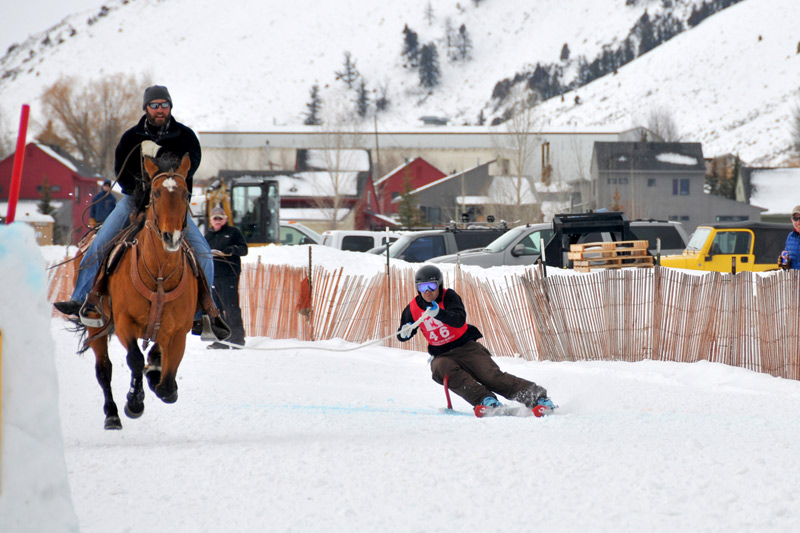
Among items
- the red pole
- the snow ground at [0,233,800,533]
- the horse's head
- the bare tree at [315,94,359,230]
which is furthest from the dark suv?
the bare tree at [315,94,359,230]

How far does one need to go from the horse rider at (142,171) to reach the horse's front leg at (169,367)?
58 cm

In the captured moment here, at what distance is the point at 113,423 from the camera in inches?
265

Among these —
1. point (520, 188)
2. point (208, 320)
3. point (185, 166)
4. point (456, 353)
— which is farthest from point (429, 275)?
point (520, 188)

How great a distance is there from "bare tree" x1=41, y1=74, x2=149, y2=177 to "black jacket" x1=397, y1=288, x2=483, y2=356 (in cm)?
6138

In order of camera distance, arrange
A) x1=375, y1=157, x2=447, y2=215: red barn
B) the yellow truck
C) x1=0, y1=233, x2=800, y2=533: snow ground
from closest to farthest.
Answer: x1=0, y1=233, x2=800, y2=533: snow ground, the yellow truck, x1=375, y1=157, x2=447, y2=215: red barn

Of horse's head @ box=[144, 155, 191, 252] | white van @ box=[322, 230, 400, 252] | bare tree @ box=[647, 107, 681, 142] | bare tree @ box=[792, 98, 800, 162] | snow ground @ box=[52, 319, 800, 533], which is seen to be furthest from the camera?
bare tree @ box=[647, 107, 681, 142]

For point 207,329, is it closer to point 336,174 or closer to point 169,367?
point 169,367

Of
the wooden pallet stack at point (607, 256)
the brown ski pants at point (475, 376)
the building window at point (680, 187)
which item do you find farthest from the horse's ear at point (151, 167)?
the building window at point (680, 187)

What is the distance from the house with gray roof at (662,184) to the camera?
6519 centimetres

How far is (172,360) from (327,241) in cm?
2172

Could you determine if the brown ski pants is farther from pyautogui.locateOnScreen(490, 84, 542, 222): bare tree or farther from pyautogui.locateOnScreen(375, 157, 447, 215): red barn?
pyautogui.locateOnScreen(375, 157, 447, 215): red barn

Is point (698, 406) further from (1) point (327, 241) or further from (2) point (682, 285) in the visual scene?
(1) point (327, 241)

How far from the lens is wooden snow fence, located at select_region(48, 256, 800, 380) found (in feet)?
32.3

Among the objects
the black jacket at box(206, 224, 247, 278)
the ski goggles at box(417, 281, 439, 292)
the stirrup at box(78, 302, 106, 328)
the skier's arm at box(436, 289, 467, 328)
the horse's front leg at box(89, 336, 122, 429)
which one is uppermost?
the black jacket at box(206, 224, 247, 278)
